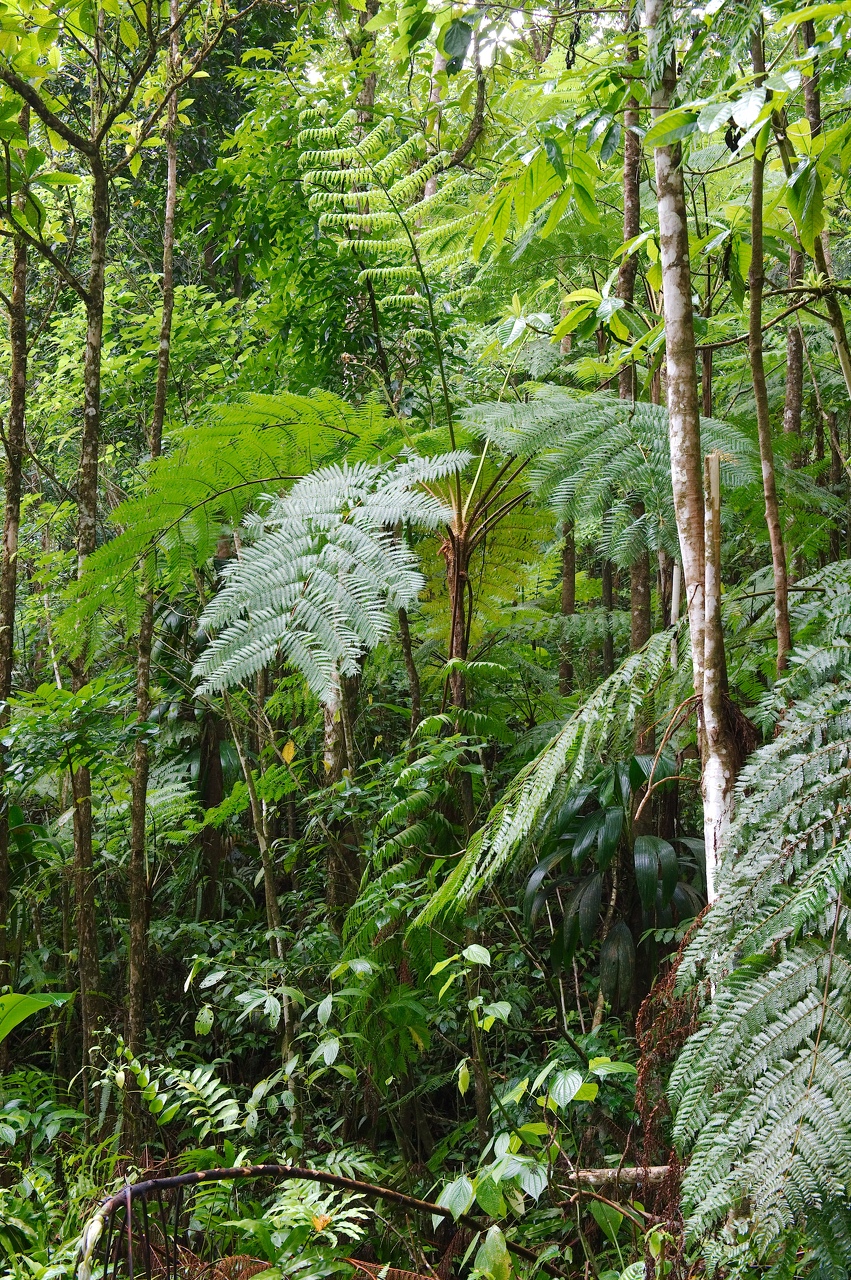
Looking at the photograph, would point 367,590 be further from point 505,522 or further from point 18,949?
point 18,949

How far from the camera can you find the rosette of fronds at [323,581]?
5.61 feet

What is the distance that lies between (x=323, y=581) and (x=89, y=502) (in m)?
1.47

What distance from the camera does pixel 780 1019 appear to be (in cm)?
123

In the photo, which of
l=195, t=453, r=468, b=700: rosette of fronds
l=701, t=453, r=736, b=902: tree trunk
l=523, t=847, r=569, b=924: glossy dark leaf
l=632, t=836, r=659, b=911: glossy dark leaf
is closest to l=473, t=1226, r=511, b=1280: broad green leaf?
l=701, t=453, r=736, b=902: tree trunk

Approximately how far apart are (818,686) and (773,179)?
8.75 ft

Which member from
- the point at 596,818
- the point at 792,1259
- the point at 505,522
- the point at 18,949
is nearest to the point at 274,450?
the point at 505,522

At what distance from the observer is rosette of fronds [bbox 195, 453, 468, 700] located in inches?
67.4

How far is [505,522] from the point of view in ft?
9.68

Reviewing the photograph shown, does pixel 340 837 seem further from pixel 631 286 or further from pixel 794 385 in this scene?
pixel 794 385

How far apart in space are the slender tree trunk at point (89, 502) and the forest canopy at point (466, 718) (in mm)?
17

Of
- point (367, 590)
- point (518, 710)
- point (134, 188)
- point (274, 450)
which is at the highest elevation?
point (134, 188)

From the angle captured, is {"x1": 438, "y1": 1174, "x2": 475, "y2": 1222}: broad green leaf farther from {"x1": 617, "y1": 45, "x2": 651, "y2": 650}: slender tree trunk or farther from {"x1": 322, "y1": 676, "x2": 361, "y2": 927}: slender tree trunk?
{"x1": 617, "y1": 45, "x2": 651, "y2": 650}: slender tree trunk

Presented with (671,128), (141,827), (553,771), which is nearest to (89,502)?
(141,827)

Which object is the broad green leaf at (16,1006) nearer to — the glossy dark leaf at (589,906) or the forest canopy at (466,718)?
the forest canopy at (466,718)
